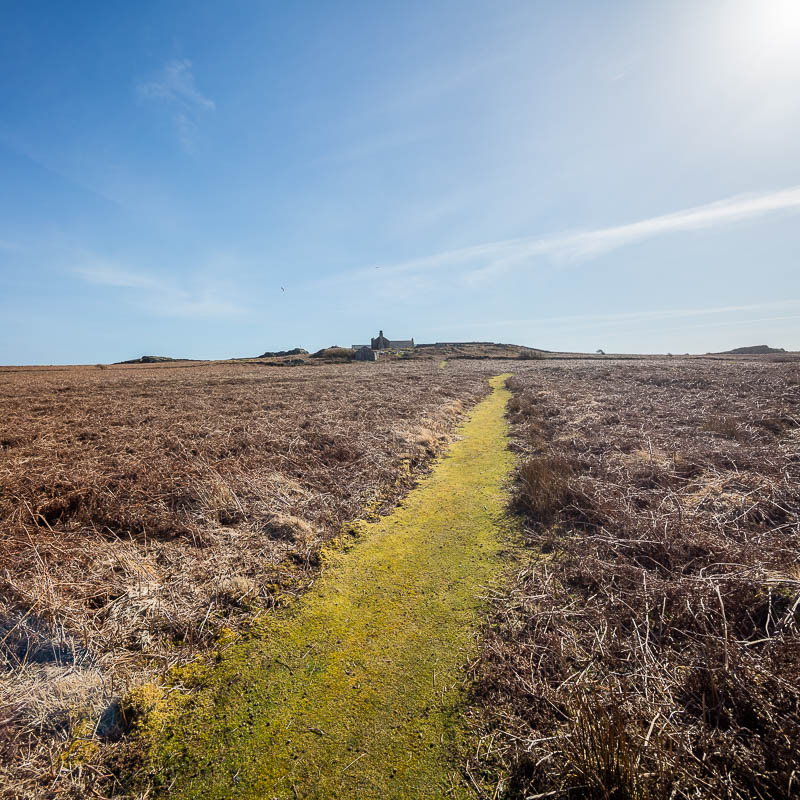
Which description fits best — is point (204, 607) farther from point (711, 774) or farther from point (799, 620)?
point (799, 620)

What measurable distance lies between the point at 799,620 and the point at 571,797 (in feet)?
9.14

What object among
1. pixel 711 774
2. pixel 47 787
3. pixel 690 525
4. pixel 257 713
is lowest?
pixel 257 713

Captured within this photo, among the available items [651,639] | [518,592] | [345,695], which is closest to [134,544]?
[345,695]

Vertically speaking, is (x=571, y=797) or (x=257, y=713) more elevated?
(x=571, y=797)

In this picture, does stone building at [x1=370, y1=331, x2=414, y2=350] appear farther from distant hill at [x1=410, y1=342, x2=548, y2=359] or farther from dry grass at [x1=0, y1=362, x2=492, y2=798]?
dry grass at [x1=0, y1=362, x2=492, y2=798]

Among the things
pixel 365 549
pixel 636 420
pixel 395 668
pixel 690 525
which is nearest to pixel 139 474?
pixel 365 549

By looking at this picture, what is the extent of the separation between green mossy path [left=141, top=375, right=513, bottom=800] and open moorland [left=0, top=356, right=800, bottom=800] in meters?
0.27

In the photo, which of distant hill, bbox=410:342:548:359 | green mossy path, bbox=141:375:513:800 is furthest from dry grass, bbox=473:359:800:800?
distant hill, bbox=410:342:548:359

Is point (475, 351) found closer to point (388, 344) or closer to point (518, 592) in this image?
point (388, 344)

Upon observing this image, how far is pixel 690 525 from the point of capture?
4.76m

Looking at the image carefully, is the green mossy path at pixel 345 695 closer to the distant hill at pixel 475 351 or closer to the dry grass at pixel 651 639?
the dry grass at pixel 651 639

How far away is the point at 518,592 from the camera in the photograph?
4145 mm

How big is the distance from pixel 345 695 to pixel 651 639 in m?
2.71

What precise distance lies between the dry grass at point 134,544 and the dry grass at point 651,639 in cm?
274
